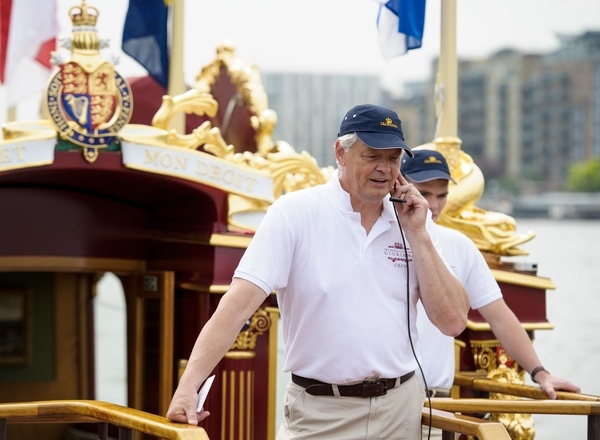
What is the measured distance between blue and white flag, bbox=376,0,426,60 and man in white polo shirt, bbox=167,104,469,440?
3.97m

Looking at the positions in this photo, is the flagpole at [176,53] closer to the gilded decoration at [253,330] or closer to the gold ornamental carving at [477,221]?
the gold ornamental carving at [477,221]

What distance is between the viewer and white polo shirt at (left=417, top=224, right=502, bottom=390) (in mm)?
4086

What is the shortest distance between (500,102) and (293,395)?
5510 centimetres

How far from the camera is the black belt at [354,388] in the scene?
127 inches

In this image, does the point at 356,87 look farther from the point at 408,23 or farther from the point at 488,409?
the point at 488,409

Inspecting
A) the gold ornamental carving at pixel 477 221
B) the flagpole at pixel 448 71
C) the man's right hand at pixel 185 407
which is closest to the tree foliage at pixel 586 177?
the flagpole at pixel 448 71

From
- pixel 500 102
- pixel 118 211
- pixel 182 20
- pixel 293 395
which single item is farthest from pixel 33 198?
pixel 500 102

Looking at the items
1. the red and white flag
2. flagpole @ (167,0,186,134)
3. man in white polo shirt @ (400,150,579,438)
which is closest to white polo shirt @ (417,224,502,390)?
man in white polo shirt @ (400,150,579,438)

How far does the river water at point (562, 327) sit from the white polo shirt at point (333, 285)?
25.8 ft

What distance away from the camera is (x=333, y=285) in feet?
10.5

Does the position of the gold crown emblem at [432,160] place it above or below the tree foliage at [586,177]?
below

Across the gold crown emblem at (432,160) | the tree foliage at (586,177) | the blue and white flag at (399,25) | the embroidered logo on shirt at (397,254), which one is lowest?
the embroidered logo on shirt at (397,254)

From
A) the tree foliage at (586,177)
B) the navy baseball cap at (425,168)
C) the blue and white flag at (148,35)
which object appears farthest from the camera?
the tree foliage at (586,177)

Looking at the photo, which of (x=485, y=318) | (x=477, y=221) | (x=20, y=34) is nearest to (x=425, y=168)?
(x=485, y=318)
